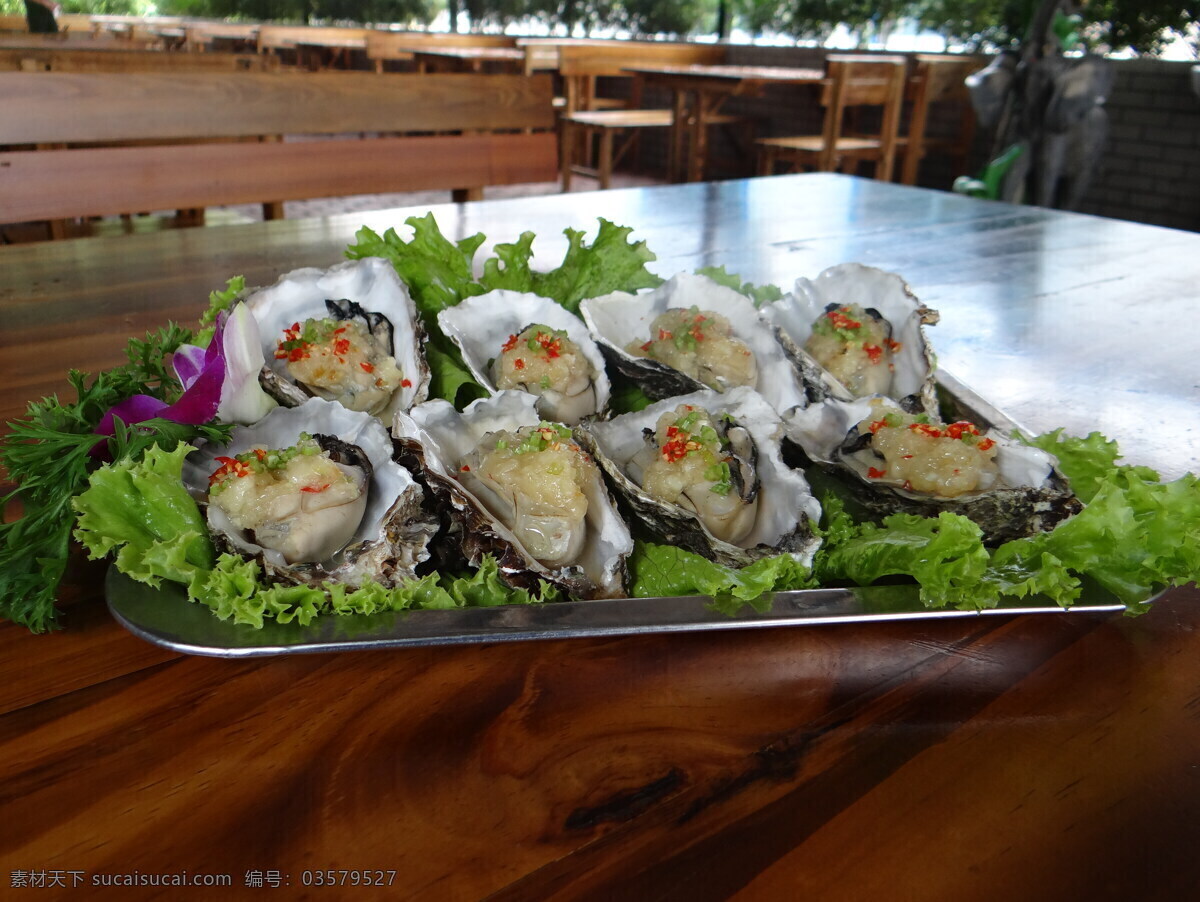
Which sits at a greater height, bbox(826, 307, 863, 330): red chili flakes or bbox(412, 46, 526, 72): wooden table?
bbox(412, 46, 526, 72): wooden table

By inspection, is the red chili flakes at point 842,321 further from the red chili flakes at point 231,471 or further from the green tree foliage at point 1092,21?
the green tree foliage at point 1092,21

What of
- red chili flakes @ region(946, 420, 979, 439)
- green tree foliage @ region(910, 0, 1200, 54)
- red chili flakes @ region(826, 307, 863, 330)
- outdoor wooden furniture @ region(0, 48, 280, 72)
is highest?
green tree foliage @ region(910, 0, 1200, 54)

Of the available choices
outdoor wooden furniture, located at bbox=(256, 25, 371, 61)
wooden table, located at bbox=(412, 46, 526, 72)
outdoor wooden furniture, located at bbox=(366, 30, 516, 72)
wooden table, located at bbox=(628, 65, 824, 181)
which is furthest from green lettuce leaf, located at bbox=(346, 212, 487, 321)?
outdoor wooden furniture, located at bbox=(256, 25, 371, 61)

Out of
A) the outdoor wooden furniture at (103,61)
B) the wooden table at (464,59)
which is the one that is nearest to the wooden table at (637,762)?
the outdoor wooden furniture at (103,61)

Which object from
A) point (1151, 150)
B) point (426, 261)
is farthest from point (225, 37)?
point (426, 261)

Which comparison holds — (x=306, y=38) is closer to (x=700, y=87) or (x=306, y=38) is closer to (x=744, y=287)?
(x=700, y=87)

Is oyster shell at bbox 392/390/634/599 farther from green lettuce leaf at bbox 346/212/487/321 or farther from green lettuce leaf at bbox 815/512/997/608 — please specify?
green lettuce leaf at bbox 346/212/487/321
